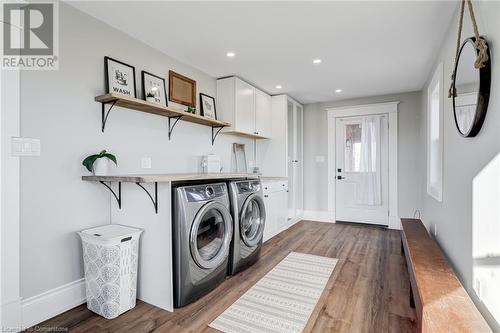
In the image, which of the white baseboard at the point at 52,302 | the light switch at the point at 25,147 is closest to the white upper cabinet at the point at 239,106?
the light switch at the point at 25,147

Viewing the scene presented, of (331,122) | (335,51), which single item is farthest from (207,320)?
(331,122)

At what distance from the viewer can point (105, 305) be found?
183cm

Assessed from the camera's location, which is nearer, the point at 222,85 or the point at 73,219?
the point at 73,219

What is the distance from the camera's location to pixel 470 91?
1490 millimetres

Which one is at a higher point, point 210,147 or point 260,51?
point 260,51

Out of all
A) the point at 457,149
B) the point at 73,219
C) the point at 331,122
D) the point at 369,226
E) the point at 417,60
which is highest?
the point at 417,60

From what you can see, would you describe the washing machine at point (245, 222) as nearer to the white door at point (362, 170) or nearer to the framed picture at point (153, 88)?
the framed picture at point (153, 88)

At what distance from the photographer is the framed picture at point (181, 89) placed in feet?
9.34

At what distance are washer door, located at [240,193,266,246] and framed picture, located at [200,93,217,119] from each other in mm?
1249

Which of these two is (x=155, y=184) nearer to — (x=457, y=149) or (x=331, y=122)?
(x=457, y=149)

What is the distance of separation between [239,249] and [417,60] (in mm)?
→ 2932

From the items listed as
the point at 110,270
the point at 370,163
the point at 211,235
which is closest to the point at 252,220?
the point at 211,235

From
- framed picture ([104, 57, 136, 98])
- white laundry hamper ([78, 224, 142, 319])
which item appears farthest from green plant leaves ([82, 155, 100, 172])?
framed picture ([104, 57, 136, 98])

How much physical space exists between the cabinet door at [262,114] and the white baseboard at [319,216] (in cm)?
186
